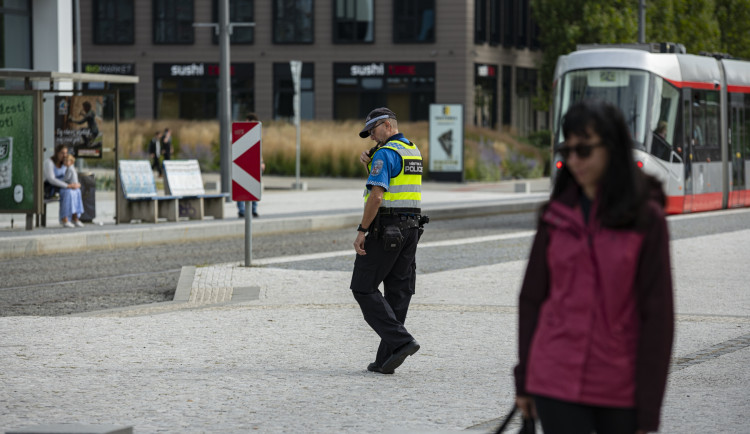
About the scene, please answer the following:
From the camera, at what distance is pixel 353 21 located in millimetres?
55469

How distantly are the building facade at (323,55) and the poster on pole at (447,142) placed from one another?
48.6 ft

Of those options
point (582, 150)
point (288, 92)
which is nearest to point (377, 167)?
point (582, 150)

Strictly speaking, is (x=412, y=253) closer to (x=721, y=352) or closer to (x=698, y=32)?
(x=721, y=352)

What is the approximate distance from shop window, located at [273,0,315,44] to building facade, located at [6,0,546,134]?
1.7 inches

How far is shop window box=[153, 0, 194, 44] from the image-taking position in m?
57.7

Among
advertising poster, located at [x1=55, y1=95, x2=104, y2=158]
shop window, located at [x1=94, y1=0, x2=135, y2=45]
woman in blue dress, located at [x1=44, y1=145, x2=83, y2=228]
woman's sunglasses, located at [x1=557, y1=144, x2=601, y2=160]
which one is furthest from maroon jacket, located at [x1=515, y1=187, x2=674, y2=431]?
shop window, located at [x1=94, y1=0, x2=135, y2=45]

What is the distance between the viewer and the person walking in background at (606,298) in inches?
142

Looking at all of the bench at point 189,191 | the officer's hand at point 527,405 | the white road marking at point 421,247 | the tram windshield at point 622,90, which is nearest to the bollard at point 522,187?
the tram windshield at point 622,90

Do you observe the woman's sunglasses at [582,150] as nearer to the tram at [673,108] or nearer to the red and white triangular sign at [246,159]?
the red and white triangular sign at [246,159]

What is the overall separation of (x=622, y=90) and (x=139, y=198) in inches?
346

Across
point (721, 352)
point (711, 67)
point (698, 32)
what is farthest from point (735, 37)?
point (721, 352)

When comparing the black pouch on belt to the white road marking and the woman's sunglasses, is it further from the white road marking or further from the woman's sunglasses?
the white road marking

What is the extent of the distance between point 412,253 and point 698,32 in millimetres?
38849

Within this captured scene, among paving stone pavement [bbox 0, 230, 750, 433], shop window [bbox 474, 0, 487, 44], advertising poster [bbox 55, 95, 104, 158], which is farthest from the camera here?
shop window [bbox 474, 0, 487, 44]
